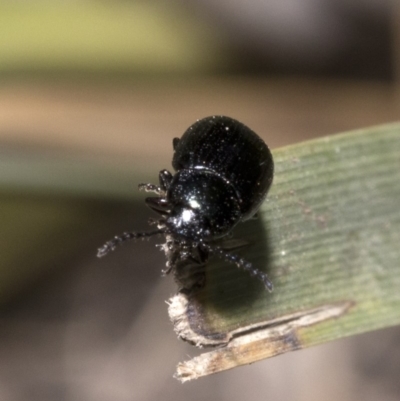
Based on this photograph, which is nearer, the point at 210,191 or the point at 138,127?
the point at 210,191

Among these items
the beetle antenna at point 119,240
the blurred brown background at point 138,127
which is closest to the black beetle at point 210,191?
the beetle antenna at point 119,240

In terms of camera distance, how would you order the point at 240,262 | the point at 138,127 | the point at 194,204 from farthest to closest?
the point at 138,127, the point at 194,204, the point at 240,262

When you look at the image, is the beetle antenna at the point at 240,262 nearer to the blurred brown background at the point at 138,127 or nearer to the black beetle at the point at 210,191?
the black beetle at the point at 210,191

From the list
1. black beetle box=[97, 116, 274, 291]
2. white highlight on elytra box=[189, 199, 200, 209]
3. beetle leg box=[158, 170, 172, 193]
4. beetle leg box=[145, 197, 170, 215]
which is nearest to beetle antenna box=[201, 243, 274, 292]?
black beetle box=[97, 116, 274, 291]

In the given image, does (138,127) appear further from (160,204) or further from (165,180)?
(160,204)

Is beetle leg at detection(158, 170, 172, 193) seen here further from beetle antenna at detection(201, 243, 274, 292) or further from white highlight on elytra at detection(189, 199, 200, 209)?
beetle antenna at detection(201, 243, 274, 292)

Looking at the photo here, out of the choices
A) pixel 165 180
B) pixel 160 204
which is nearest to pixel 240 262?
pixel 160 204
